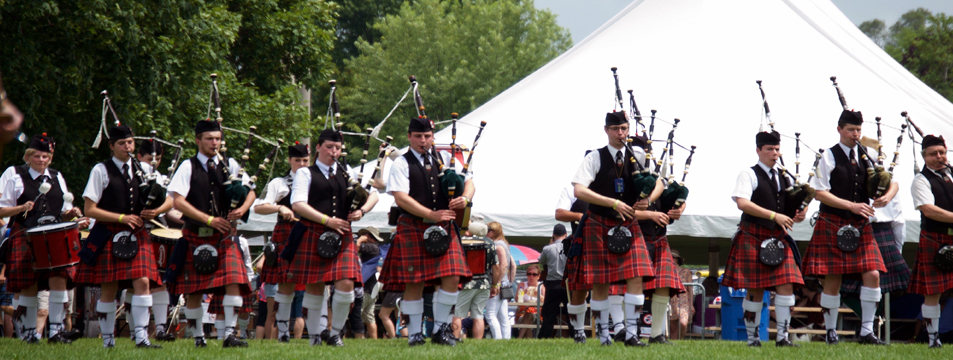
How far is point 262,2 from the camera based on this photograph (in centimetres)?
1505

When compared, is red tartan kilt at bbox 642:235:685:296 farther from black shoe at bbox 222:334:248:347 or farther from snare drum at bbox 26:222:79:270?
snare drum at bbox 26:222:79:270

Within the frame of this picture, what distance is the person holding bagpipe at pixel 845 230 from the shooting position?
556cm

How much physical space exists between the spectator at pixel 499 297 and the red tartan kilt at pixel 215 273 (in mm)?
3205

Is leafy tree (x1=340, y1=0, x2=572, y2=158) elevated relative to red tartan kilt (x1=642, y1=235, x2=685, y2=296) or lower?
elevated

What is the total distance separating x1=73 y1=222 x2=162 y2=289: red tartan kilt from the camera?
5180 mm

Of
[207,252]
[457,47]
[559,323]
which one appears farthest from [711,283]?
[457,47]

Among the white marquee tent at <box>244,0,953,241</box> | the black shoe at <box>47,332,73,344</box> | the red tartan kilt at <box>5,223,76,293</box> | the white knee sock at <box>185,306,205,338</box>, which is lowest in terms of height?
the black shoe at <box>47,332,73,344</box>

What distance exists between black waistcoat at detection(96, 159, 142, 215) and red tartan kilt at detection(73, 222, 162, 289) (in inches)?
3.9

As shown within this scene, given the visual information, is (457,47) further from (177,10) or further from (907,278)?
(907,278)

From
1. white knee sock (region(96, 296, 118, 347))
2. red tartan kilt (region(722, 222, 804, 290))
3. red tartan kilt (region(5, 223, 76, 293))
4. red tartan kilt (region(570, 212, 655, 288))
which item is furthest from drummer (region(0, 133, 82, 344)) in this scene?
red tartan kilt (region(722, 222, 804, 290))

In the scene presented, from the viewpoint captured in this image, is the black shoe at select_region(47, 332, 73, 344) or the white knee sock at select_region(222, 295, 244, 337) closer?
the white knee sock at select_region(222, 295, 244, 337)

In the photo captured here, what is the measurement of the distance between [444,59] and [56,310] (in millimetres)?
22117

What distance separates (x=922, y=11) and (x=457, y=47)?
25259mm

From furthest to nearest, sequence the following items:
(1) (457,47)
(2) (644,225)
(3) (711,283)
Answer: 1. (1) (457,47)
2. (3) (711,283)
3. (2) (644,225)
